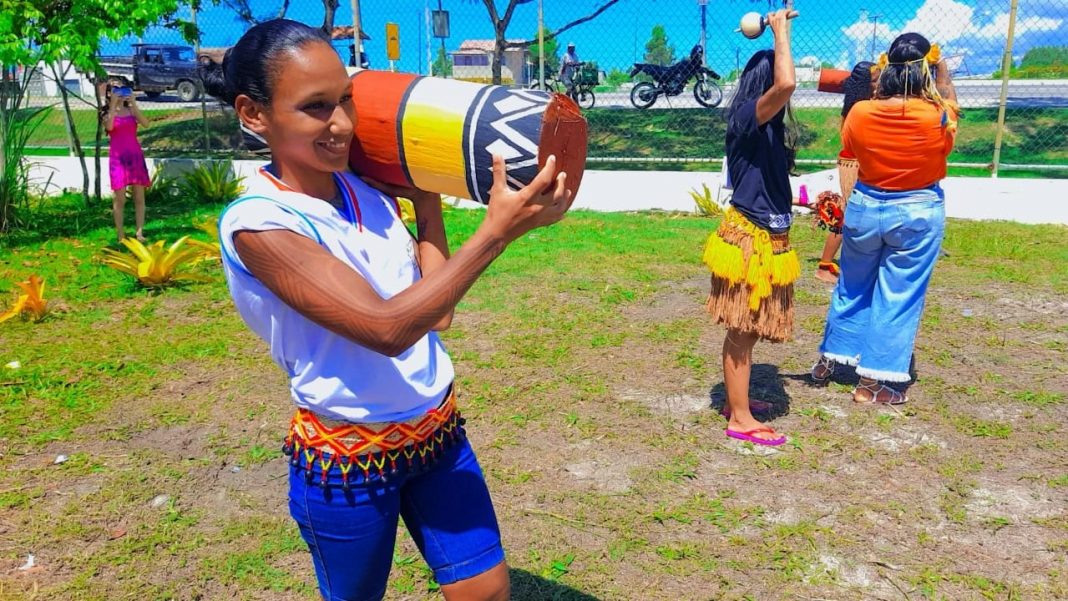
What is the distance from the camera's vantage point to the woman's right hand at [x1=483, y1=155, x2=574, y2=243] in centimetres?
153

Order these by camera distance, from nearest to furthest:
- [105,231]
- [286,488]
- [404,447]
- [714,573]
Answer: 1. [404,447]
2. [714,573]
3. [286,488]
4. [105,231]

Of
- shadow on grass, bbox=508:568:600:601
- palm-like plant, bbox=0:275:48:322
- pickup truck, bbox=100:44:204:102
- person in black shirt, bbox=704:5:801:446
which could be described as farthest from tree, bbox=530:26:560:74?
pickup truck, bbox=100:44:204:102

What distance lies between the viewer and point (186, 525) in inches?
130

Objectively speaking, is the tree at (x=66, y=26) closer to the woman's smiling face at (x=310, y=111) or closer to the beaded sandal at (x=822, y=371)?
the beaded sandal at (x=822, y=371)

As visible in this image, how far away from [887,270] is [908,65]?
104cm

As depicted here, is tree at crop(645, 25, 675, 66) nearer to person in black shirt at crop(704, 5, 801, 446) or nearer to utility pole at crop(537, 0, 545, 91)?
utility pole at crop(537, 0, 545, 91)

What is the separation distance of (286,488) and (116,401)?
1.58 metres

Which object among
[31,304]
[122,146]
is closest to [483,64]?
[122,146]

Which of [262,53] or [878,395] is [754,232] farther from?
[262,53]

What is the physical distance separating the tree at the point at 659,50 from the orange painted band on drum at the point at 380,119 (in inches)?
370

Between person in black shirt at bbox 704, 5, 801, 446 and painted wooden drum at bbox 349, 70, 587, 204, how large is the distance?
2.00m

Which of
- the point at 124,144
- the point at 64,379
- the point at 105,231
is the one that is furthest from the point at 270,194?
the point at 105,231

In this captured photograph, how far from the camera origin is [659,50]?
12102 millimetres

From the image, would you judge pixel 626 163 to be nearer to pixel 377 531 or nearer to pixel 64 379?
pixel 64 379
